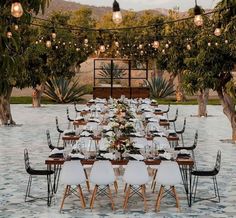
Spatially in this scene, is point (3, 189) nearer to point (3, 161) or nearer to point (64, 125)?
point (3, 161)

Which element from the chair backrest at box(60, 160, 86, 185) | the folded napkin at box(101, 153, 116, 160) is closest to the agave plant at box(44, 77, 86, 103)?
the folded napkin at box(101, 153, 116, 160)

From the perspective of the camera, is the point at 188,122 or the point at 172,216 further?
the point at 188,122

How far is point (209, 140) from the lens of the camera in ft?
66.1

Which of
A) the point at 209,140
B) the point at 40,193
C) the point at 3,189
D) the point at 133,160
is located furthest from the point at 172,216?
the point at 209,140

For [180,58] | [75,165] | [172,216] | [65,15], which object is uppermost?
[65,15]

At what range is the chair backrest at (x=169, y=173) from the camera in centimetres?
1024

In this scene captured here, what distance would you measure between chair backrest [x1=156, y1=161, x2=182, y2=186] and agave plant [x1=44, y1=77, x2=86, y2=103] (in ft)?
84.6

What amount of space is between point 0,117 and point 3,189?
1237 centimetres

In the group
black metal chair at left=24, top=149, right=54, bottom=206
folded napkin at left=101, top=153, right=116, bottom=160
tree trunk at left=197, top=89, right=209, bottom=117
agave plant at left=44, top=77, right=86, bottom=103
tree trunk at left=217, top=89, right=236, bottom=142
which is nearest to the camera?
folded napkin at left=101, top=153, right=116, bottom=160

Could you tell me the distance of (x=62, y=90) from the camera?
36531 millimetres

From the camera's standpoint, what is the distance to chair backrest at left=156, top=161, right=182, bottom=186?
10242mm

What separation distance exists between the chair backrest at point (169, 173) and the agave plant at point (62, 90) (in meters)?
25.8

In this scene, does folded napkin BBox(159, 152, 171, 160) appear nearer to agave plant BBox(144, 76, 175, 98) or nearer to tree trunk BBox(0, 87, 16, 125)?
tree trunk BBox(0, 87, 16, 125)

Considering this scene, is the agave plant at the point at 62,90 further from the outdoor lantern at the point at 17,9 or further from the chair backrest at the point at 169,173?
the outdoor lantern at the point at 17,9
